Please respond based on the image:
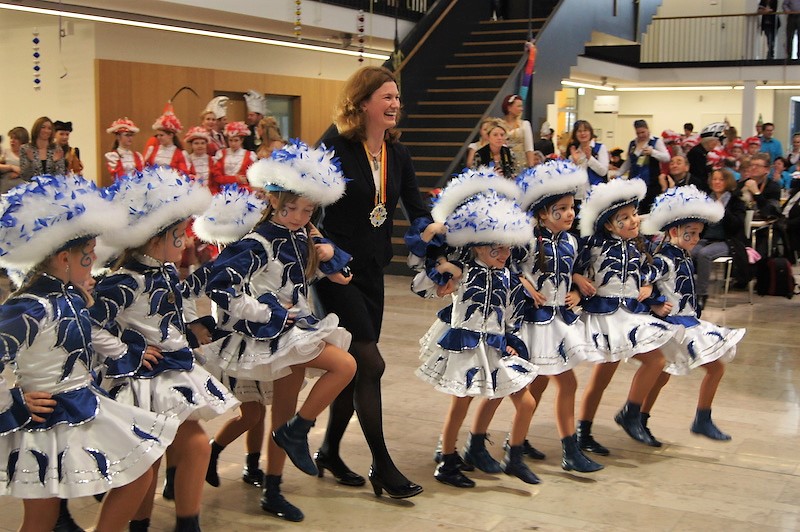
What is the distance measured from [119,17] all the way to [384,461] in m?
9.78

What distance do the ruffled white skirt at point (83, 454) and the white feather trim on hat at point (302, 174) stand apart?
109 cm

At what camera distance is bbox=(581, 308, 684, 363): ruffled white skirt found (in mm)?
4641

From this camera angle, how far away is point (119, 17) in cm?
1233

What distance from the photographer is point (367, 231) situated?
416cm

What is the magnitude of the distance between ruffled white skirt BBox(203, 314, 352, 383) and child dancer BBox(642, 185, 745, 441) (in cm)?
198

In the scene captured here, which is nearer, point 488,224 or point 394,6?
point 488,224

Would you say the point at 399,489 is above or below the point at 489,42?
below

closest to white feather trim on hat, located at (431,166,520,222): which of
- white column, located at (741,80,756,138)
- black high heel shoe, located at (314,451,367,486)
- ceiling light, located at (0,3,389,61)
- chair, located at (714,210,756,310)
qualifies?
black high heel shoe, located at (314,451,367,486)

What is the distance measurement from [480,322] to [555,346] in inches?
17.3

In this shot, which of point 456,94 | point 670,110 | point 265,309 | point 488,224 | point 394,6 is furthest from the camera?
point 670,110

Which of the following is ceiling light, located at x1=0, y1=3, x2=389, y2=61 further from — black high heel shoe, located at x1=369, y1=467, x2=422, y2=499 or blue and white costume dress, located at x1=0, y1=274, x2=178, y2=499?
blue and white costume dress, located at x1=0, y1=274, x2=178, y2=499

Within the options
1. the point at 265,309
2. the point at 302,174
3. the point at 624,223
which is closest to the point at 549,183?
the point at 624,223

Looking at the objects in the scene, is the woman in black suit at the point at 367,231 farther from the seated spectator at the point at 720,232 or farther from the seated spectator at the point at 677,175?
the seated spectator at the point at 677,175

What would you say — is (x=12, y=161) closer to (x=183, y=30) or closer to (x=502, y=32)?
(x=183, y=30)
